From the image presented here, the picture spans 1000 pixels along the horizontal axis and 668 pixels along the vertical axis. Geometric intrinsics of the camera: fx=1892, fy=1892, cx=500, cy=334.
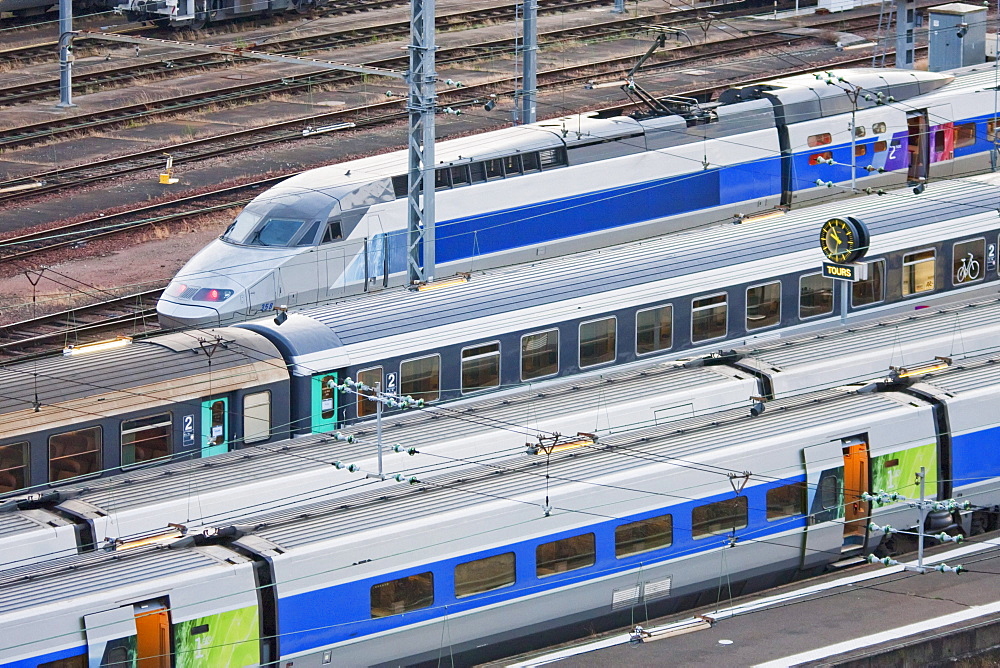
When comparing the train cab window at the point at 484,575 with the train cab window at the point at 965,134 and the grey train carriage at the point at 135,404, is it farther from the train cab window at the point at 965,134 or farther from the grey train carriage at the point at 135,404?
the train cab window at the point at 965,134

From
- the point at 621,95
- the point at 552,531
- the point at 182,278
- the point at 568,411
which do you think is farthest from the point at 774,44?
the point at 552,531

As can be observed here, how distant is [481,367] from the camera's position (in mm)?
30938

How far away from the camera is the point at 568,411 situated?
27.9 meters

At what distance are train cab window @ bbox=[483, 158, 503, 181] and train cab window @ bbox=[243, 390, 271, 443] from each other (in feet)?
33.8

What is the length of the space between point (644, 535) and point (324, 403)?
6.43 m

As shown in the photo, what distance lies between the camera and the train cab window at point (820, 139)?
41772 millimetres

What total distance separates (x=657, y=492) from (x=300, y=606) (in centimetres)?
530

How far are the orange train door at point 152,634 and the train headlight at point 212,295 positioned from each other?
45.0 ft

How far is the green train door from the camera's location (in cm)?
2816

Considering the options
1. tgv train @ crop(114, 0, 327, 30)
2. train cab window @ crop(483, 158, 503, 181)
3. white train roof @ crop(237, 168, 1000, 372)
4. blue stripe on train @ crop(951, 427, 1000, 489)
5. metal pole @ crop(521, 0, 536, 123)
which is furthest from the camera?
tgv train @ crop(114, 0, 327, 30)

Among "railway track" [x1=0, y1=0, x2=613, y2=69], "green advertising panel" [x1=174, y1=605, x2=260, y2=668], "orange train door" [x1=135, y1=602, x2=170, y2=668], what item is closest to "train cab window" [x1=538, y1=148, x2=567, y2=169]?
"green advertising panel" [x1=174, y1=605, x2=260, y2=668]

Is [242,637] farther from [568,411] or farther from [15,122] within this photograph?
[15,122]

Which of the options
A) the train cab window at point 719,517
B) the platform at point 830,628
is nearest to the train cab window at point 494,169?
the train cab window at point 719,517

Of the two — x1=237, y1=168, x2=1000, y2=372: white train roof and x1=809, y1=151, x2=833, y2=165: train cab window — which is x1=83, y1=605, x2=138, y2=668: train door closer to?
x1=237, y1=168, x2=1000, y2=372: white train roof
